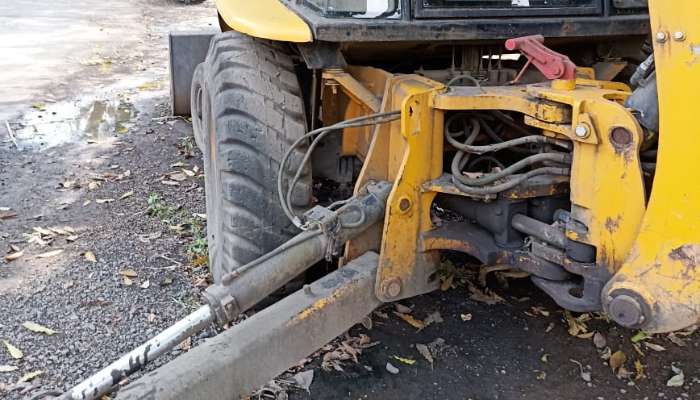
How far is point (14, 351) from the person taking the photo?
3434 mm

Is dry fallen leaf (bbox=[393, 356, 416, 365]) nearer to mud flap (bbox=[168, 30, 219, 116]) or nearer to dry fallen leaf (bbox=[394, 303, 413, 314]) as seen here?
dry fallen leaf (bbox=[394, 303, 413, 314])

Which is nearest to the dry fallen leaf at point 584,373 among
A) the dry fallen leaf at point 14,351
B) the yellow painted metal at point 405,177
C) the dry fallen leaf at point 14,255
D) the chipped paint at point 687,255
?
the yellow painted metal at point 405,177

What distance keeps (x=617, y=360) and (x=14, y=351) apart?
2.65 meters

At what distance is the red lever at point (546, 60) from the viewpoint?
8.85 feet

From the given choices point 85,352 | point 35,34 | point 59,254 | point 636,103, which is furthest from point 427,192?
point 35,34

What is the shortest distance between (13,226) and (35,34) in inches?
320

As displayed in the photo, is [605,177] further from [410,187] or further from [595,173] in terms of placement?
[410,187]

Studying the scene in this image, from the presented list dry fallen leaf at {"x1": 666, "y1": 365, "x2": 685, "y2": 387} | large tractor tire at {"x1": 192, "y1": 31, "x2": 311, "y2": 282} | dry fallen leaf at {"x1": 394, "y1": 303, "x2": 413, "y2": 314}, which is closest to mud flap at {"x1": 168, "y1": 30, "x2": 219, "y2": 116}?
large tractor tire at {"x1": 192, "y1": 31, "x2": 311, "y2": 282}

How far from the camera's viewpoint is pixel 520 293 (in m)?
4.02

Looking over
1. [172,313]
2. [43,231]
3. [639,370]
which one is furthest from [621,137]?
[43,231]

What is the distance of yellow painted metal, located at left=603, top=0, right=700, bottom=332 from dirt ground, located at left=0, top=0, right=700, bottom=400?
3.15ft

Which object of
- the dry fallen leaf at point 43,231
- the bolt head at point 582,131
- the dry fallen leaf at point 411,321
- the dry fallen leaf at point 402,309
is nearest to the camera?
the bolt head at point 582,131

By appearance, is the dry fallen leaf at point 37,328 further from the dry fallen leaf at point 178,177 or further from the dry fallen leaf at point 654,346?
the dry fallen leaf at point 654,346

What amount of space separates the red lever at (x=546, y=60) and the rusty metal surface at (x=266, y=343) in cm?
96
